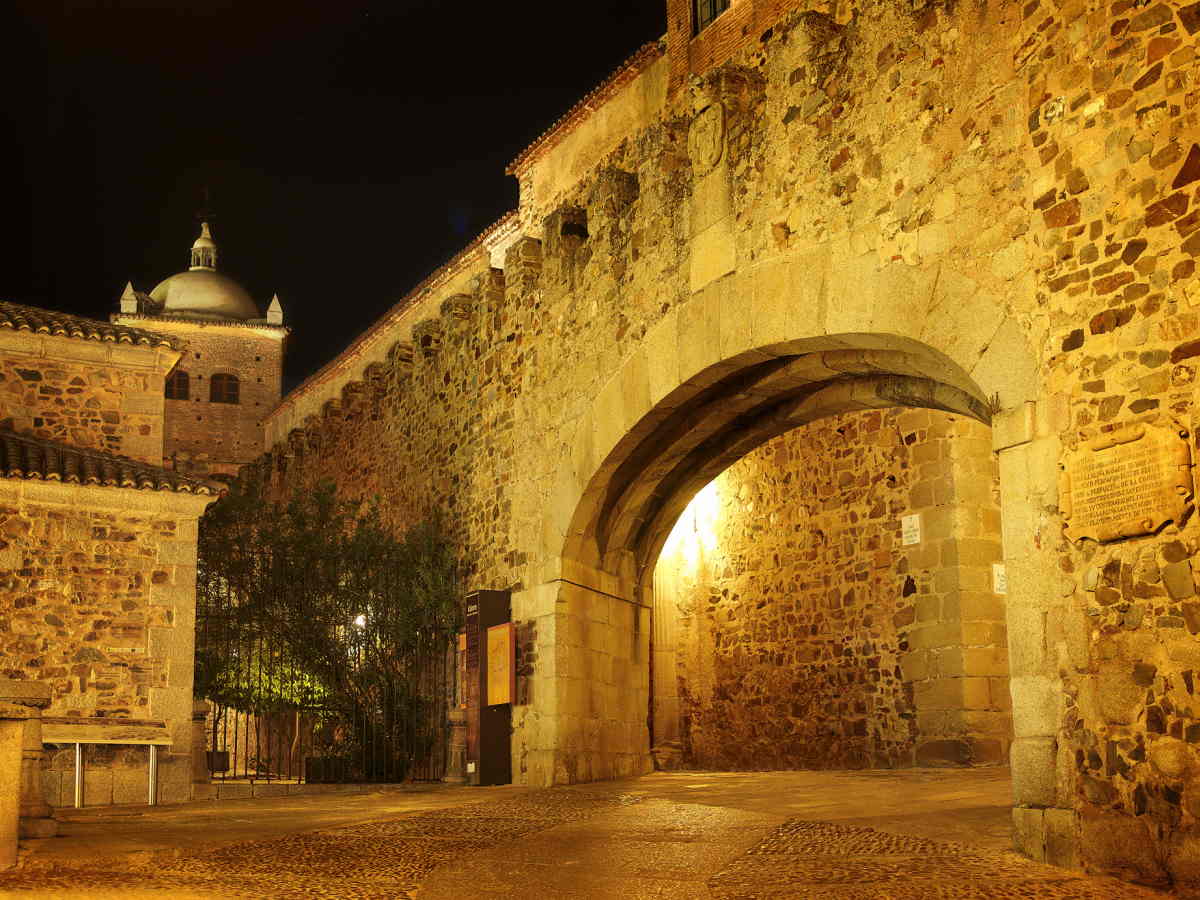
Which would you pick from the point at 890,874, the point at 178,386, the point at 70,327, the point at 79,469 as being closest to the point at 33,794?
the point at 79,469

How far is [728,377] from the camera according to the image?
9.58 m

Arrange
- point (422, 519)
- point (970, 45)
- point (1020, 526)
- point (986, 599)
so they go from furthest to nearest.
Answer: point (422, 519) → point (986, 599) → point (970, 45) → point (1020, 526)

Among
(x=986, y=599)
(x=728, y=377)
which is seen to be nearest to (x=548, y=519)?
(x=728, y=377)

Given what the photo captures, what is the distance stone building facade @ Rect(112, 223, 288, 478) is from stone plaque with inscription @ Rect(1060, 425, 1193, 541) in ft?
105

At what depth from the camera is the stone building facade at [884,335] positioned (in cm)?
597

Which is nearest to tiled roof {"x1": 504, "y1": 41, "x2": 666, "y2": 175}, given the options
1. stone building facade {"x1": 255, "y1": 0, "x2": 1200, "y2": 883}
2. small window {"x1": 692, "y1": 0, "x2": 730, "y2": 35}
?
stone building facade {"x1": 255, "y1": 0, "x2": 1200, "y2": 883}

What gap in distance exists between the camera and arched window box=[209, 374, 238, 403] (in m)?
39.5

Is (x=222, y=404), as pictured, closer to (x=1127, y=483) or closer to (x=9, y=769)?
(x=9, y=769)

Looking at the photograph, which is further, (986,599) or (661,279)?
(986,599)

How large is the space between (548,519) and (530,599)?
0.72m

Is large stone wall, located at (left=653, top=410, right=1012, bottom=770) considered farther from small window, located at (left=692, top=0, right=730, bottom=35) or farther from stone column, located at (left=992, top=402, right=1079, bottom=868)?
stone column, located at (left=992, top=402, right=1079, bottom=868)

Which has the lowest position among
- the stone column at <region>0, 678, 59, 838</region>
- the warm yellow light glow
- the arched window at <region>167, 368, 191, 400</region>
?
the stone column at <region>0, 678, 59, 838</region>

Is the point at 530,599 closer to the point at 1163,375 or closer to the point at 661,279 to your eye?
the point at 661,279

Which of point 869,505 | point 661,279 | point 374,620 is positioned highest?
point 661,279
